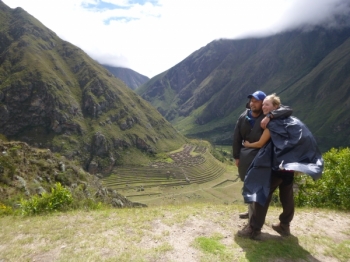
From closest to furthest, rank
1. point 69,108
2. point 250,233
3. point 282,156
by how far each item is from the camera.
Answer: point 282,156
point 250,233
point 69,108

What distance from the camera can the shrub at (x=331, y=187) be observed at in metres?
9.30

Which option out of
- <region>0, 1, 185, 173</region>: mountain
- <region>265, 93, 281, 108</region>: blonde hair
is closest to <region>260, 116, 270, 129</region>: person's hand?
<region>265, 93, 281, 108</region>: blonde hair

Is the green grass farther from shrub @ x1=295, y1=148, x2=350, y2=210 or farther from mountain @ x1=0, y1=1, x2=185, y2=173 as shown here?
mountain @ x1=0, y1=1, x2=185, y2=173

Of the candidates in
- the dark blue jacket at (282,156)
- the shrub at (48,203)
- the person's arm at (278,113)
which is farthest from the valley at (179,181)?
the person's arm at (278,113)

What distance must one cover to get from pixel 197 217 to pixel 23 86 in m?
161

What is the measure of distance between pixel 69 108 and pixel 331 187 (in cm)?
15424

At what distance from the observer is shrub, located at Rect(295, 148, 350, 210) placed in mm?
9297

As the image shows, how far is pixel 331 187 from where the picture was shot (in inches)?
386

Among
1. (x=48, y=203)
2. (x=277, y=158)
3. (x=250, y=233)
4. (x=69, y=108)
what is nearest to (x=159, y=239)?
(x=250, y=233)

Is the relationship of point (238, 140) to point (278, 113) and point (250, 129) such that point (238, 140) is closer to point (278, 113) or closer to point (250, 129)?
point (250, 129)

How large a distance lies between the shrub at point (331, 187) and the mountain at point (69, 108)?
122m

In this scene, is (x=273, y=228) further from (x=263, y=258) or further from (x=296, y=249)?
(x=263, y=258)

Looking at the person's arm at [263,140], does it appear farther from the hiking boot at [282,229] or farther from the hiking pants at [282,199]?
the hiking boot at [282,229]

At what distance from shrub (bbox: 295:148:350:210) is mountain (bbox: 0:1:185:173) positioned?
121864 millimetres
